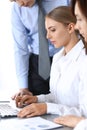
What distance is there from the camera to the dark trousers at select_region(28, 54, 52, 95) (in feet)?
7.34

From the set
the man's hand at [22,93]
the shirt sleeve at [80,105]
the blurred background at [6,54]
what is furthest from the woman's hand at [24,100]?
the blurred background at [6,54]

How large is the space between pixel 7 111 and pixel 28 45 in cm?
83

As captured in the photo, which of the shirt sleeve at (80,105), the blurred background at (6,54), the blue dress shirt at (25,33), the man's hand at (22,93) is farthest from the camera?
the blurred background at (6,54)

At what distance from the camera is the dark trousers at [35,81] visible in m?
2.24

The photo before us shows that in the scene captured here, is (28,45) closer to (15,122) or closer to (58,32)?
(58,32)

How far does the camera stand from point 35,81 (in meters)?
2.26

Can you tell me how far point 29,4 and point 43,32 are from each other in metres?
0.22

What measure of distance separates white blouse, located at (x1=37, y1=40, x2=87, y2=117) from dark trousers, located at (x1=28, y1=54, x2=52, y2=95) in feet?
1.14

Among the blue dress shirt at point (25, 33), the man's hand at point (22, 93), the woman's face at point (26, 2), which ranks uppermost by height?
the woman's face at point (26, 2)

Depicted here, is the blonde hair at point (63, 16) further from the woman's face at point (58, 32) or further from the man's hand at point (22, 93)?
the man's hand at point (22, 93)

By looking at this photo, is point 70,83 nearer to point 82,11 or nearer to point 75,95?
point 75,95

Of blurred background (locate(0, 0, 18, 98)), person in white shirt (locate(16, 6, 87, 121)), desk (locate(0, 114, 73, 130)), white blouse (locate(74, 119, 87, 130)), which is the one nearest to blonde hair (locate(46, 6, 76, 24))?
person in white shirt (locate(16, 6, 87, 121))

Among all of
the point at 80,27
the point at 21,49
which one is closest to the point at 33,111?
the point at 80,27

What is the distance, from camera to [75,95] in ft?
5.44
